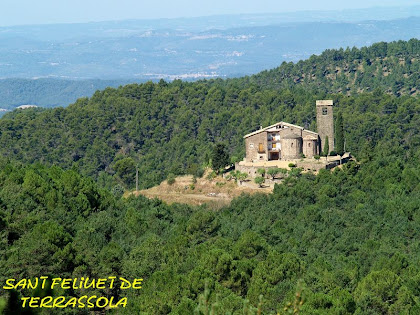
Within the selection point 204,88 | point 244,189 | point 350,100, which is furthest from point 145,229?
point 204,88

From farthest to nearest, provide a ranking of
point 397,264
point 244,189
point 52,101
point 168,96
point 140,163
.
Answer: point 52,101 → point 168,96 → point 140,163 → point 244,189 → point 397,264

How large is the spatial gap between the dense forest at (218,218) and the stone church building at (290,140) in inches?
88.6

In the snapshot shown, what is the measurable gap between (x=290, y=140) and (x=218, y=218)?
10.6m

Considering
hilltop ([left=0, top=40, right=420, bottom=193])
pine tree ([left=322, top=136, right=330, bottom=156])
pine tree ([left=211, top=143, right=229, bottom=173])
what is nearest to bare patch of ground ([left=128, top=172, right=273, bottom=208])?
pine tree ([left=211, top=143, right=229, bottom=173])

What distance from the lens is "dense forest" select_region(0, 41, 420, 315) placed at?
22875 mm

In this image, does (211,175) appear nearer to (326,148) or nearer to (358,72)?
(326,148)

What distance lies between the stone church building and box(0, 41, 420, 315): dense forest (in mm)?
2250

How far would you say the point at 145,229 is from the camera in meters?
33.5

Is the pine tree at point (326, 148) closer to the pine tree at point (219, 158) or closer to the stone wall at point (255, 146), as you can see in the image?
the stone wall at point (255, 146)

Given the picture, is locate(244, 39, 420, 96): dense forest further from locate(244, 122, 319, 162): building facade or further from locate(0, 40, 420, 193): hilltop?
locate(244, 122, 319, 162): building facade

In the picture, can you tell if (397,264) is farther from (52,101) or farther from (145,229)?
(52,101)

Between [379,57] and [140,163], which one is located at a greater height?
[379,57]

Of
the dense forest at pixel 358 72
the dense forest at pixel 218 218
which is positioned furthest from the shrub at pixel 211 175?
the dense forest at pixel 358 72

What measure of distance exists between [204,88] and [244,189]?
3542 centimetres
